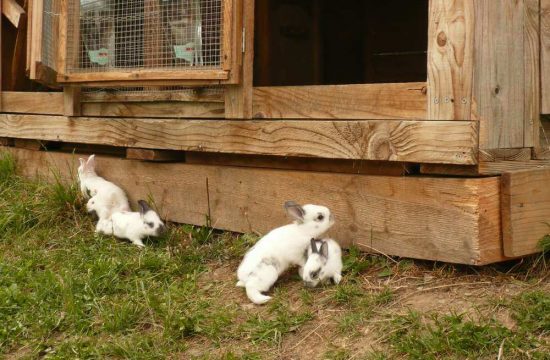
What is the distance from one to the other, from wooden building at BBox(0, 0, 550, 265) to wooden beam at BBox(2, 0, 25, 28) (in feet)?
0.07

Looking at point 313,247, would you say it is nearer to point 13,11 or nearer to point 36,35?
point 36,35

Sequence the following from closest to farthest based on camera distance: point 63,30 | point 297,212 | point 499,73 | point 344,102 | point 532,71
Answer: point 499,73
point 532,71
point 297,212
point 344,102
point 63,30

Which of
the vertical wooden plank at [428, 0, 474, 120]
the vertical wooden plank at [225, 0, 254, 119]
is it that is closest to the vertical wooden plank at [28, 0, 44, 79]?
the vertical wooden plank at [225, 0, 254, 119]

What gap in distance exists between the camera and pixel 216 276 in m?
4.98

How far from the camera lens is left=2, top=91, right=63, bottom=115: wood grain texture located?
21.8 ft

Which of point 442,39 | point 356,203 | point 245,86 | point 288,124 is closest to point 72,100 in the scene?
point 245,86

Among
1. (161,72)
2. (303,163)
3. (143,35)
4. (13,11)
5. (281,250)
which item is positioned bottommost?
(281,250)

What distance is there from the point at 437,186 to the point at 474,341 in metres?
1.03

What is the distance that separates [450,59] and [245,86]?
1441mm

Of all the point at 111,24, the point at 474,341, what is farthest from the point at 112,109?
the point at 474,341

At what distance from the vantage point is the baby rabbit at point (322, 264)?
4402 millimetres

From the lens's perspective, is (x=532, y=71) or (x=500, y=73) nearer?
(x=500, y=73)

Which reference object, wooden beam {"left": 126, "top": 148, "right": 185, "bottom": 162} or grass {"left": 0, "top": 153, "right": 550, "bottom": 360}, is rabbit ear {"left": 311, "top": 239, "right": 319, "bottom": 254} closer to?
grass {"left": 0, "top": 153, "right": 550, "bottom": 360}

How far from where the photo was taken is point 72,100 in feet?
20.9
